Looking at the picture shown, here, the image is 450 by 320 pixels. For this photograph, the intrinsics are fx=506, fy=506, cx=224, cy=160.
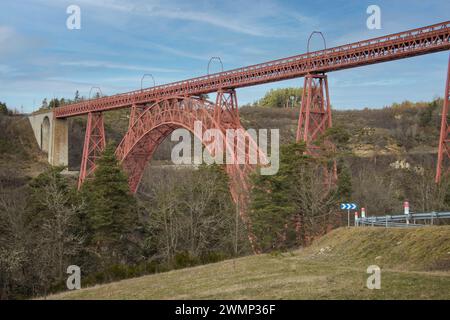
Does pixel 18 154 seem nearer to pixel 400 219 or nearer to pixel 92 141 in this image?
pixel 92 141

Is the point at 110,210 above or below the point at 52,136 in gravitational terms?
below

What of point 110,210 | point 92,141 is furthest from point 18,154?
point 110,210

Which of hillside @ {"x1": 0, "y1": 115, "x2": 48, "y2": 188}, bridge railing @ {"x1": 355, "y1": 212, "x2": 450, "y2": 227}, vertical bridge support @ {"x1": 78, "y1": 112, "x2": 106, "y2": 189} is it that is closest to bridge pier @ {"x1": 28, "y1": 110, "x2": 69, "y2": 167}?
hillside @ {"x1": 0, "y1": 115, "x2": 48, "y2": 188}

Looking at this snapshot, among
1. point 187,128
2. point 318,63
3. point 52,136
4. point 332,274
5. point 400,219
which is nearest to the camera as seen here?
point 332,274

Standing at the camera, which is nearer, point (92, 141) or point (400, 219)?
point (400, 219)

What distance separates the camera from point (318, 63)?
28734 mm

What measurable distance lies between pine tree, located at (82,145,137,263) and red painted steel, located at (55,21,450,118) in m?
8.91

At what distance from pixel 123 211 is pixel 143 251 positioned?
388 centimetres

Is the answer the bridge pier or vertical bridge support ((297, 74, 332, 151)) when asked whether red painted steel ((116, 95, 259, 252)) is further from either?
the bridge pier

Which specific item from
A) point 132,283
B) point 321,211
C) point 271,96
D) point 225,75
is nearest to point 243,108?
point 271,96

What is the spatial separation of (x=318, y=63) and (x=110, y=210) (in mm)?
14768

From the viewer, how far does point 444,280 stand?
450 inches
